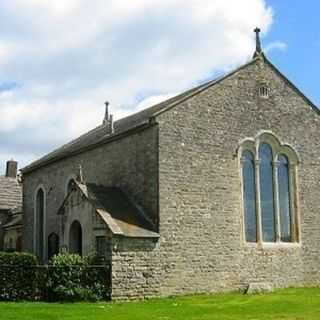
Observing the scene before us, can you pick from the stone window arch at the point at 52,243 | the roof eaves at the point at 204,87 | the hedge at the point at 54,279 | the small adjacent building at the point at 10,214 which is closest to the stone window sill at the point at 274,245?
the roof eaves at the point at 204,87

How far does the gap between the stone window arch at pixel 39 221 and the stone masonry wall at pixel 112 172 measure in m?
0.47

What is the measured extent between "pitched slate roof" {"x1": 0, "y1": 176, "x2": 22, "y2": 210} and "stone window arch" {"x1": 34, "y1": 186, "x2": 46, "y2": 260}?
8475mm

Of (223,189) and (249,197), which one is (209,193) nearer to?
(223,189)

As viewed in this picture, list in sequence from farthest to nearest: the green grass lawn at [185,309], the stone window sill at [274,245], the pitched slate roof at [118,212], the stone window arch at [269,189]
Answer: the stone window arch at [269,189]
the stone window sill at [274,245]
the pitched slate roof at [118,212]
the green grass lawn at [185,309]

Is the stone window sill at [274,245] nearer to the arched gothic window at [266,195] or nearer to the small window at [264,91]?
the arched gothic window at [266,195]

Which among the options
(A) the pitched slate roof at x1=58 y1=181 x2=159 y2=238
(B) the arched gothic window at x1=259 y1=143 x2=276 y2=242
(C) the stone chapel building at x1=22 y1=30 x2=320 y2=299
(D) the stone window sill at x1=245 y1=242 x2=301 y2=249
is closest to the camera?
(A) the pitched slate roof at x1=58 y1=181 x2=159 y2=238

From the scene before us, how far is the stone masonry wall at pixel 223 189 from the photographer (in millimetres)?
24547

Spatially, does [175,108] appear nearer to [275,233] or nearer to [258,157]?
[258,157]

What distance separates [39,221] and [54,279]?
14.4 meters

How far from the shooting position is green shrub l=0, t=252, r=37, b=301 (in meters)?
21.5

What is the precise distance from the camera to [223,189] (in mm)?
26344

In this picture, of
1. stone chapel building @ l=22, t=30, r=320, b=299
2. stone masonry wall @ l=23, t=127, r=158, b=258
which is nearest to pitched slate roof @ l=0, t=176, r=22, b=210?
stone masonry wall @ l=23, t=127, r=158, b=258

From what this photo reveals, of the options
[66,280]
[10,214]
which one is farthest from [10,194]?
[66,280]

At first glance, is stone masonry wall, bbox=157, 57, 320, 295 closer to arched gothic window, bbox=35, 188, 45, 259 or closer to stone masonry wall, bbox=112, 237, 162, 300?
stone masonry wall, bbox=112, 237, 162, 300
